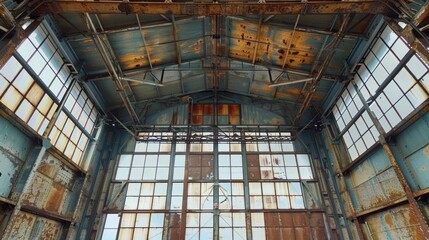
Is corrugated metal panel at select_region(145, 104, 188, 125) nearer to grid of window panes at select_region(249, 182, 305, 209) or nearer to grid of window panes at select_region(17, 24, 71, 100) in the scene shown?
grid of window panes at select_region(17, 24, 71, 100)

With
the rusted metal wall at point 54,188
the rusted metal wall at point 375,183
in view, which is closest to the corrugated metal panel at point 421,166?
the rusted metal wall at point 375,183

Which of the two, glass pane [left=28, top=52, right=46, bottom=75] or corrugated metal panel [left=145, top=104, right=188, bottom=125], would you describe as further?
corrugated metal panel [left=145, top=104, right=188, bottom=125]

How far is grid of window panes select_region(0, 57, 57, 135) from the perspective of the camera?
260 inches

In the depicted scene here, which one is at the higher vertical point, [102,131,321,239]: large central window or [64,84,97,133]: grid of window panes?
[64,84,97,133]: grid of window panes

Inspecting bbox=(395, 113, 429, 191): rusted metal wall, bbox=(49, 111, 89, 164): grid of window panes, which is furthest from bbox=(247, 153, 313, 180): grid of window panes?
bbox=(49, 111, 89, 164): grid of window panes

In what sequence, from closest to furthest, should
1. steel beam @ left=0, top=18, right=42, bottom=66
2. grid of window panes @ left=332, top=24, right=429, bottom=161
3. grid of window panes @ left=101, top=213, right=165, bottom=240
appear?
steel beam @ left=0, top=18, right=42, bottom=66
grid of window panes @ left=332, top=24, right=429, bottom=161
grid of window panes @ left=101, top=213, right=165, bottom=240

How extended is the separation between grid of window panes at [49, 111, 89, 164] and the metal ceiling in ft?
7.00

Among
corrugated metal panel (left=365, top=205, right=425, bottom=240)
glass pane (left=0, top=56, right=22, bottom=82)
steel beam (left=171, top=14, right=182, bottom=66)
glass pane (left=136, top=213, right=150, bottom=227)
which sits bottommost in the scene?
corrugated metal panel (left=365, top=205, right=425, bottom=240)

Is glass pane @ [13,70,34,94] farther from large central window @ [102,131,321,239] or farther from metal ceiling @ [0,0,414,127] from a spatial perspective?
large central window @ [102,131,321,239]

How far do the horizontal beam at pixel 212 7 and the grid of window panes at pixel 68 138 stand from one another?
4.13 m

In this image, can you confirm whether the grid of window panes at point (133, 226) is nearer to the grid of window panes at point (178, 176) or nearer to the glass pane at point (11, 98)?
the grid of window panes at point (178, 176)

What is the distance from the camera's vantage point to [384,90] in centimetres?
812

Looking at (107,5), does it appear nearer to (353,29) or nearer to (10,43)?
(10,43)

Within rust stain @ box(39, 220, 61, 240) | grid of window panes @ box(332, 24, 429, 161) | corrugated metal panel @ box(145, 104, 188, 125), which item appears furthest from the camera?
corrugated metal panel @ box(145, 104, 188, 125)
